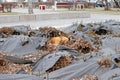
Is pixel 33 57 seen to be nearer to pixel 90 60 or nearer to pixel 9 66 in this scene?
pixel 9 66

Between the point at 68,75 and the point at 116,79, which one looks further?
the point at 68,75

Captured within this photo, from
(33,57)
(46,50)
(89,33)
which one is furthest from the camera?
(89,33)

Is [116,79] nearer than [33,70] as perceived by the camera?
Yes

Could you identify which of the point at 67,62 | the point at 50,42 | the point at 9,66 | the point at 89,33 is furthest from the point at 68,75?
the point at 89,33

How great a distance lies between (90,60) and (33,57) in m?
Result: 2.93

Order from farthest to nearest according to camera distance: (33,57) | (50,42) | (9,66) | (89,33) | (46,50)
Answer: (89,33), (50,42), (46,50), (33,57), (9,66)

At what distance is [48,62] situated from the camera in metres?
8.97

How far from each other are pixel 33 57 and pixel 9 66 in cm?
150

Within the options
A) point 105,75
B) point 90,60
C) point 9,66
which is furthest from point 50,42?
point 105,75

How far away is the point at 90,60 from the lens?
27.8 ft

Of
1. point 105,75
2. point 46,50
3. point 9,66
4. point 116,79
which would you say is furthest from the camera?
point 46,50

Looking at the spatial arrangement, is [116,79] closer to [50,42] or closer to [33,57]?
[33,57]

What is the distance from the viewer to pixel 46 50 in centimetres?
1188

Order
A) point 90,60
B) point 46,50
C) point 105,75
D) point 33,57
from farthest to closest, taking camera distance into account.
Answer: point 46,50 → point 33,57 → point 90,60 → point 105,75
